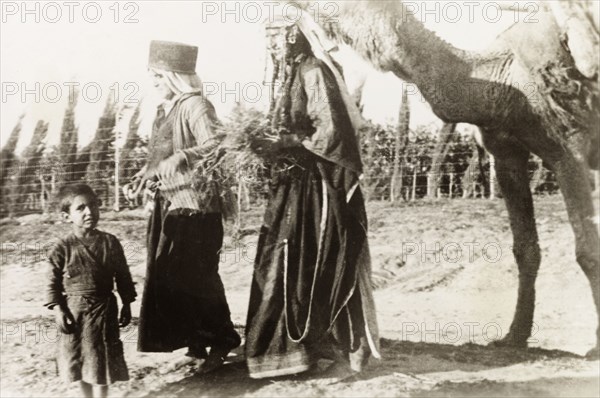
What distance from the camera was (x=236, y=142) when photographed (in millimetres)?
3613

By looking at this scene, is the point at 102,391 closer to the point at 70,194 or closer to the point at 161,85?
the point at 70,194

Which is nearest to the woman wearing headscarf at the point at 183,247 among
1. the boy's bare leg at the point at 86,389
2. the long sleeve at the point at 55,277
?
the boy's bare leg at the point at 86,389

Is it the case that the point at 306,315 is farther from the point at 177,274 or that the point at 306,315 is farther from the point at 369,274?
the point at 177,274

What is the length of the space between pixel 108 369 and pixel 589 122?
3000 millimetres

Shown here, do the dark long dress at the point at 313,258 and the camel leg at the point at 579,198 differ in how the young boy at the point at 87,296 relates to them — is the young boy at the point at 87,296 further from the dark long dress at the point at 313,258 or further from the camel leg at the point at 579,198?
the camel leg at the point at 579,198

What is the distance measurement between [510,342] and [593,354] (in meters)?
0.47

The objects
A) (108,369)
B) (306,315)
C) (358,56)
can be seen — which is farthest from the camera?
(358,56)

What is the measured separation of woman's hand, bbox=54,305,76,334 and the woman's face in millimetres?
1326

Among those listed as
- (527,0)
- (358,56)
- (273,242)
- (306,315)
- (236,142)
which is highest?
(527,0)

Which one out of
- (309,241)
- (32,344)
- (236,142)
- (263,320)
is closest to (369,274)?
(309,241)

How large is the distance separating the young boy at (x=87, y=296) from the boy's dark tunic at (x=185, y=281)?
→ 0.87 feet

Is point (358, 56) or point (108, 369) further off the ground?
point (358, 56)

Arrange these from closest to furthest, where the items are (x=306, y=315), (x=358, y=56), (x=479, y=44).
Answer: (x=306, y=315) → (x=358, y=56) → (x=479, y=44)

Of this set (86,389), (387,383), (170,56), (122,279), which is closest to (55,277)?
(122,279)
